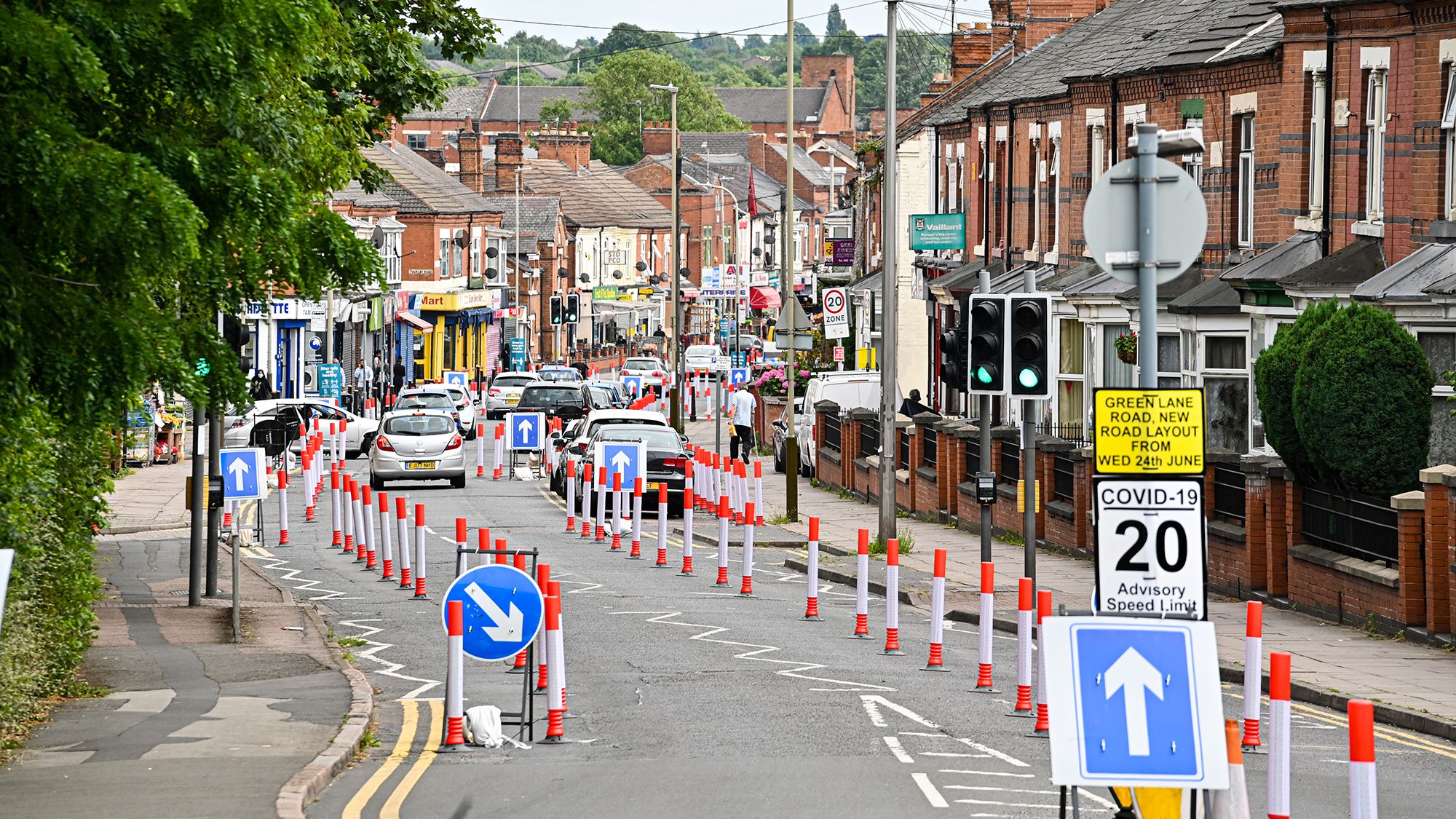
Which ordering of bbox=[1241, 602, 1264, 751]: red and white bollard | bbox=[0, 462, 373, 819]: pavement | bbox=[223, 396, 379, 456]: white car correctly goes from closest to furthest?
bbox=[0, 462, 373, 819]: pavement, bbox=[1241, 602, 1264, 751]: red and white bollard, bbox=[223, 396, 379, 456]: white car

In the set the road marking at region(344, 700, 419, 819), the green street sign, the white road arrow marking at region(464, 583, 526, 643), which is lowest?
the road marking at region(344, 700, 419, 819)

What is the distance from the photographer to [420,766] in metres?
12.3

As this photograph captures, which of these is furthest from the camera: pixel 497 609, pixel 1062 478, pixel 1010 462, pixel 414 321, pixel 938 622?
pixel 414 321

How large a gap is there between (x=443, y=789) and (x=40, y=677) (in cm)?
370

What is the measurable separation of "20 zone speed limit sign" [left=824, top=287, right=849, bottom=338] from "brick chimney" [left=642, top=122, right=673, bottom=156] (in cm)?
11564

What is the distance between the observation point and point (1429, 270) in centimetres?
2208

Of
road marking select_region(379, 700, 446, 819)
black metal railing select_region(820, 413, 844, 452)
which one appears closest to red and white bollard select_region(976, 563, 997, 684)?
road marking select_region(379, 700, 446, 819)

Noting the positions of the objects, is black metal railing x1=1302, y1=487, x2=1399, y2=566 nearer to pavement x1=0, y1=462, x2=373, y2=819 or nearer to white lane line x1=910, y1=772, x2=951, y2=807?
white lane line x1=910, y1=772, x2=951, y2=807

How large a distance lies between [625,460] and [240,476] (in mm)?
8954

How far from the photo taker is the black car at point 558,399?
51.2 metres

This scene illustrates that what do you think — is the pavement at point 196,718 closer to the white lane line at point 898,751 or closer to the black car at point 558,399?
the white lane line at point 898,751

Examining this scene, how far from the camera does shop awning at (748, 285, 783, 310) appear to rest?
2138 inches

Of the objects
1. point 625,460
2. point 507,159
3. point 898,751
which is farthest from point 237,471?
point 507,159

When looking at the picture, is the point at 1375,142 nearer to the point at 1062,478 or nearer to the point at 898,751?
the point at 1062,478
